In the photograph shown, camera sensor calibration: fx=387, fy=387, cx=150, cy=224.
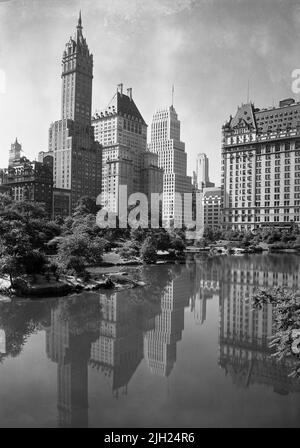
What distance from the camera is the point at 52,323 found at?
5992 millimetres

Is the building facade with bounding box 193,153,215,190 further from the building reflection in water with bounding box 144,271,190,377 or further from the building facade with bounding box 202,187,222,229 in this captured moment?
the building reflection in water with bounding box 144,271,190,377

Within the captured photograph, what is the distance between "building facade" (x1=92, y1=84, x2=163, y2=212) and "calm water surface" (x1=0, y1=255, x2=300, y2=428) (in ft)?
86.8

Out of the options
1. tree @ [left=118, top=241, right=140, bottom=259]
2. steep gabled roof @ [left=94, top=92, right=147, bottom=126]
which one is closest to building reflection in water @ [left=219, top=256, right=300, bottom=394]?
tree @ [left=118, top=241, right=140, bottom=259]

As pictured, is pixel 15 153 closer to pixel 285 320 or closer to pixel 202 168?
pixel 285 320

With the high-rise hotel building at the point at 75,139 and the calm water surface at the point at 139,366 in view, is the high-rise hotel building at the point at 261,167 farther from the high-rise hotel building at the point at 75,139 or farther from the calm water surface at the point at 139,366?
the calm water surface at the point at 139,366

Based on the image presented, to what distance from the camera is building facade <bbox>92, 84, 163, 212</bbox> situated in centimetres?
3506

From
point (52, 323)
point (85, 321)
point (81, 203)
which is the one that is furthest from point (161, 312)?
point (81, 203)

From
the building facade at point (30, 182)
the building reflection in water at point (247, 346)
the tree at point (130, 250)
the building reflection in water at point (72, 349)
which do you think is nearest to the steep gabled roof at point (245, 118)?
the building facade at point (30, 182)

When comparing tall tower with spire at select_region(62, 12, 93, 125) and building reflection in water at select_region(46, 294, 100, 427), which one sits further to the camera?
tall tower with spire at select_region(62, 12, 93, 125)

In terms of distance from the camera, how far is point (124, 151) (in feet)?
119

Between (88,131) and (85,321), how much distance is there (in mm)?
27855

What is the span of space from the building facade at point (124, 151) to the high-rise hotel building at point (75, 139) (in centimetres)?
233

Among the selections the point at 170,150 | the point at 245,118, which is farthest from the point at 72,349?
the point at 170,150

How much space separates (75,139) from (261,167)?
1480 centimetres
